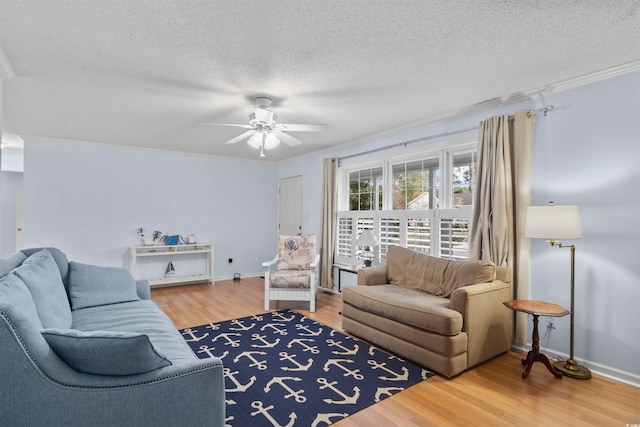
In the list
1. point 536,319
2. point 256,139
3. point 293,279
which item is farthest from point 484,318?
point 256,139

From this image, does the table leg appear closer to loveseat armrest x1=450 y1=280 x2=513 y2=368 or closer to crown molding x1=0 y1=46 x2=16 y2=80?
loveseat armrest x1=450 y1=280 x2=513 y2=368

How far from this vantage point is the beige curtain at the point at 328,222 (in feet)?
17.6

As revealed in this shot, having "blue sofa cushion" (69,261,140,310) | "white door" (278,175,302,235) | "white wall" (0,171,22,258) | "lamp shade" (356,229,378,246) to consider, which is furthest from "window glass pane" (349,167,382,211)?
"white wall" (0,171,22,258)

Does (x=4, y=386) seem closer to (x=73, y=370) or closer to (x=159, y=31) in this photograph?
(x=73, y=370)

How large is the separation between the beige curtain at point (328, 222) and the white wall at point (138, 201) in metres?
1.94

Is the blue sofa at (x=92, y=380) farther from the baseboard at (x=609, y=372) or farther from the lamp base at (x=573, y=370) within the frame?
the baseboard at (x=609, y=372)

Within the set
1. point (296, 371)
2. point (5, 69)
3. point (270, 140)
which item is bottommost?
point (296, 371)

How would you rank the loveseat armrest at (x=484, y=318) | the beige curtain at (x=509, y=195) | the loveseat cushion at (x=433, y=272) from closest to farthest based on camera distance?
the loveseat armrest at (x=484, y=318) < the loveseat cushion at (x=433, y=272) < the beige curtain at (x=509, y=195)

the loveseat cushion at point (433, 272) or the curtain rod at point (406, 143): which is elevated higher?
the curtain rod at point (406, 143)

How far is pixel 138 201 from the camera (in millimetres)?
5676

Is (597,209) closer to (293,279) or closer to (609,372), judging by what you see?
(609,372)

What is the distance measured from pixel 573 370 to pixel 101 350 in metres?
3.26

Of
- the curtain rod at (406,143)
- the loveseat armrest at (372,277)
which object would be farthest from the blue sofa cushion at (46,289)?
the curtain rod at (406,143)

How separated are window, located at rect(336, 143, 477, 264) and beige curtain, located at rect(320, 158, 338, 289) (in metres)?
0.15
